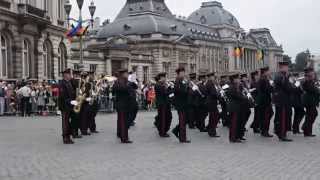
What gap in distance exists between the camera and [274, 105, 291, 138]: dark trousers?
14914 mm

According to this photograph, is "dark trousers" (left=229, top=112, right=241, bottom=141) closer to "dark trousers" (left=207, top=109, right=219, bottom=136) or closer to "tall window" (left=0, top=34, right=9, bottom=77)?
"dark trousers" (left=207, top=109, right=219, bottom=136)

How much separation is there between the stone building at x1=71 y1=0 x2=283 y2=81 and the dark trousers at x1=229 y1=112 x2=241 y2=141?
126 feet

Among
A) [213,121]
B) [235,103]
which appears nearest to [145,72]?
[213,121]

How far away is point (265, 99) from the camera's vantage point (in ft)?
53.4

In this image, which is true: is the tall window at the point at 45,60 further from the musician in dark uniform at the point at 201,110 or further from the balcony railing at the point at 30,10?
the musician in dark uniform at the point at 201,110

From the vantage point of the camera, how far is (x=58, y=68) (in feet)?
140

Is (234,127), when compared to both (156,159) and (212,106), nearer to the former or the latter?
(212,106)

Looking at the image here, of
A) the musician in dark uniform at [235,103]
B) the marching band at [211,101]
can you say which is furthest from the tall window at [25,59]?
the musician in dark uniform at [235,103]

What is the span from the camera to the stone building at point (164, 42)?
63.5 meters

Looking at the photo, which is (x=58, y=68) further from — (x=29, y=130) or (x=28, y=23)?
(x=29, y=130)

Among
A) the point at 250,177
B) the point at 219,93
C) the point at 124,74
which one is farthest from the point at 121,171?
the point at 219,93

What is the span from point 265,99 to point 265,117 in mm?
492

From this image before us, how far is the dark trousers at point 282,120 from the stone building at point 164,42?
126 ft

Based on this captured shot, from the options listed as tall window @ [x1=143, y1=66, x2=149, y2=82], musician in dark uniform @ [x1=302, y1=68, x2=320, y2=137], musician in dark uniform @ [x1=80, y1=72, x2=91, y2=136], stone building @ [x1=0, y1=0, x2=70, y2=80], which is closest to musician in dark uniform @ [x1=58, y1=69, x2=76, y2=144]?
musician in dark uniform @ [x1=80, y1=72, x2=91, y2=136]
